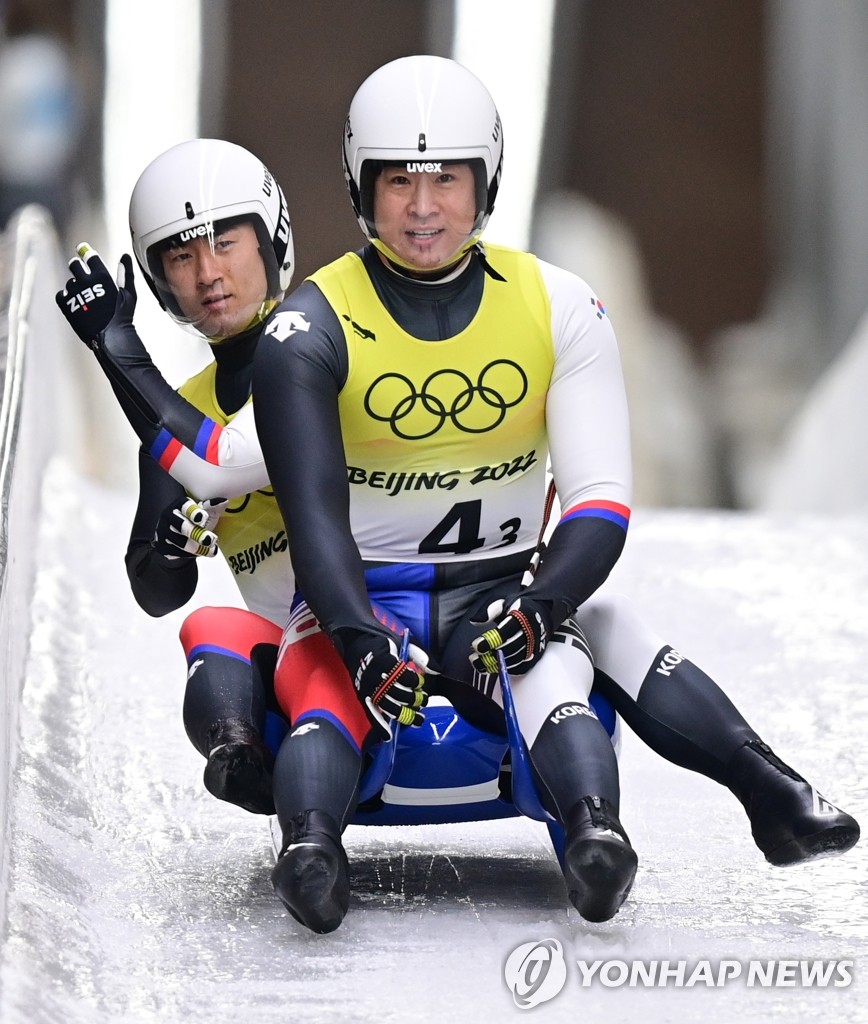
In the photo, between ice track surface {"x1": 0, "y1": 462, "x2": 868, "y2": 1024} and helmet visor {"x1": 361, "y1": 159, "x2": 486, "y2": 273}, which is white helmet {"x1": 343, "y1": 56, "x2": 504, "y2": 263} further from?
ice track surface {"x1": 0, "y1": 462, "x2": 868, "y2": 1024}

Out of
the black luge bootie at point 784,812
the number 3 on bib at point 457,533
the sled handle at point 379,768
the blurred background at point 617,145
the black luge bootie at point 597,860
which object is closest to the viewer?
the black luge bootie at point 597,860

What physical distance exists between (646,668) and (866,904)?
0.58 m

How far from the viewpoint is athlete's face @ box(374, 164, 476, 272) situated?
3.37 m

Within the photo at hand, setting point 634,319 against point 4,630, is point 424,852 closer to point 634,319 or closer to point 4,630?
point 4,630

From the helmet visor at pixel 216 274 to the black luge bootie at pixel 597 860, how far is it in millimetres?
1262

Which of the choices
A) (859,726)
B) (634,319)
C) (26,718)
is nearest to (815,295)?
(634,319)

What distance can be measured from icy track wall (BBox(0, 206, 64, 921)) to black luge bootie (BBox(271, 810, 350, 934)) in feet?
1.46

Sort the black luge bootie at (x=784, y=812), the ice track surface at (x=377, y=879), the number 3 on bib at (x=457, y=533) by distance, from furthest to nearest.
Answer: the number 3 on bib at (x=457, y=533)
the black luge bootie at (x=784, y=812)
the ice track surface at (x=377, y=879)

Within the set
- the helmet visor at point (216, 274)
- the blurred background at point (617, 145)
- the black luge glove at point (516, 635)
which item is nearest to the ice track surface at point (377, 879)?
the black luge glove at point (516, 635)

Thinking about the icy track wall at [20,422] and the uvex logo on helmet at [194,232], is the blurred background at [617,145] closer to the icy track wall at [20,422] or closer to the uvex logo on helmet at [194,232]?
the icy track wall at [20,422]

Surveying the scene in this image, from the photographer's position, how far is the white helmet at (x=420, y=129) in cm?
336

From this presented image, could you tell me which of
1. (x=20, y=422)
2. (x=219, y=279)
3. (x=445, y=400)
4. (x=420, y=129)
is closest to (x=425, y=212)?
(x=420, y=129)

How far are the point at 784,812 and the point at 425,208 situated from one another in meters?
1.24

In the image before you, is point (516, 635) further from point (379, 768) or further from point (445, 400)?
point (445, 400)
